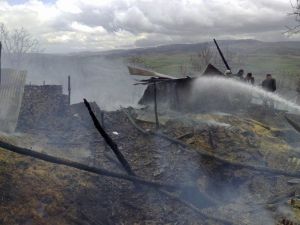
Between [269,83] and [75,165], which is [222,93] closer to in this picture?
[269,83]

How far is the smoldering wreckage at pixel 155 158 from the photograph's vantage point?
8.77 meters

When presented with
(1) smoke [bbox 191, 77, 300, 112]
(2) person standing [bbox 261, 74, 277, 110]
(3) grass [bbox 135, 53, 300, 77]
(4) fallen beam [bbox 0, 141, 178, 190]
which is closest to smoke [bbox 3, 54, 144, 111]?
(1) smoke [bbox 191, 77, 300, 112]

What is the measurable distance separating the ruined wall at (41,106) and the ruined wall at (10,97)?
1.24ft

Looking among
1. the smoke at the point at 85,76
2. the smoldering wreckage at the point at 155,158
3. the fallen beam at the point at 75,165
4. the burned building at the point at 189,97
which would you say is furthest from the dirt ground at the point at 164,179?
the smoke at the point at 85,76

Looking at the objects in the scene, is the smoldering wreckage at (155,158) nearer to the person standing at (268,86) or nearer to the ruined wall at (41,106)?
the ruined wall at (41,106)

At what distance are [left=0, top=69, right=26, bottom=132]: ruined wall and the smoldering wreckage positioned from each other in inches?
2.1

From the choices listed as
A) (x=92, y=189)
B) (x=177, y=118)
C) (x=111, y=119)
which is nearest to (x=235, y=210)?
(x=92, y=189)

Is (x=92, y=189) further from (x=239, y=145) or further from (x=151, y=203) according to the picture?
(x=239, y=145)

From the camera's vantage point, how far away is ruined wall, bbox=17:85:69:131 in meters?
17.8

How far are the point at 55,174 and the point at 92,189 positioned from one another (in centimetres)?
123

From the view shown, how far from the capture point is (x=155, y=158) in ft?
39.6

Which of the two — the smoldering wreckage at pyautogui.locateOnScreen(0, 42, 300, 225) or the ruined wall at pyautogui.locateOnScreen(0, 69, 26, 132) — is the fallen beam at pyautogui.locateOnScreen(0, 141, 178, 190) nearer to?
the smoldering wreckage at pyautogui.locateOnScreen(0, 42, 300, 225)

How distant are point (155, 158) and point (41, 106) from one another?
822 cm

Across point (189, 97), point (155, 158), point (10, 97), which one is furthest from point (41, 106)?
point (155, 158)
